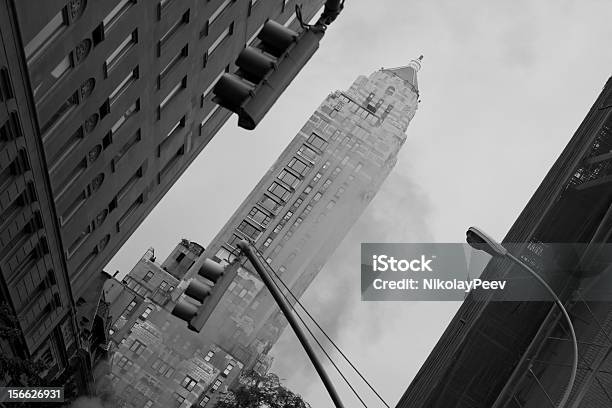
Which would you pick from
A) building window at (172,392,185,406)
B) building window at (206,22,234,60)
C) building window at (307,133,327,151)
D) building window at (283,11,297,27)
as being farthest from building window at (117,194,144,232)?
building window at (307,133,327,151)

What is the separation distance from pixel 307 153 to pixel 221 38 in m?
108

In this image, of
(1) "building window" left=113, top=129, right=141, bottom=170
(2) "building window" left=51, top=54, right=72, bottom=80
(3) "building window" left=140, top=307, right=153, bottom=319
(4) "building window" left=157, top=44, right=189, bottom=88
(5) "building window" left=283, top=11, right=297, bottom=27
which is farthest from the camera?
(3) "building window" left=140, top=307, right=153, bottom=319

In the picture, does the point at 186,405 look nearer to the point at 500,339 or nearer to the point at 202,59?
the point at 202,59

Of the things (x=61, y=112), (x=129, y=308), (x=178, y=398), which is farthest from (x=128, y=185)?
(x=129, y=308)

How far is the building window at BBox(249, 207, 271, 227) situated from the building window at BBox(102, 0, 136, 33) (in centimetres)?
10881

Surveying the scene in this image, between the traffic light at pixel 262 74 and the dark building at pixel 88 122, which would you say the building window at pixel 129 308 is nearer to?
the dark building at pixel 88 122

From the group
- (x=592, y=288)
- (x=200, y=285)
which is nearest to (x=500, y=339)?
(x=592, y=288)

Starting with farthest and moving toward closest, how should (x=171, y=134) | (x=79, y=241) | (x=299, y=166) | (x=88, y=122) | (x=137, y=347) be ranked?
1. (x=299, y=166)
2. (x=137, y=347)
3. (x=171, y=134)
4. (x=79, y=241)
5. (x=88, y=122)

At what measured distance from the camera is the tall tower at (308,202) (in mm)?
133000

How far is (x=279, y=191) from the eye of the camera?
140m

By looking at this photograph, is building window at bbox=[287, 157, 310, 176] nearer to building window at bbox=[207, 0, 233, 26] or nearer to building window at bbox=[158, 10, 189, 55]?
building window at bbox=[207, 0, 233, 26]

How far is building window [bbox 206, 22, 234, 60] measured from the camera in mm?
35594

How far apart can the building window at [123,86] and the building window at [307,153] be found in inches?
4430

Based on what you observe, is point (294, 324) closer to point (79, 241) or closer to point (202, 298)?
point (202, 298)
